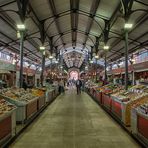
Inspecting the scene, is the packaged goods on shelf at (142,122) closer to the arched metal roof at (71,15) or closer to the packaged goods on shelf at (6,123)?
the packaged goods on shelf at (6,123)

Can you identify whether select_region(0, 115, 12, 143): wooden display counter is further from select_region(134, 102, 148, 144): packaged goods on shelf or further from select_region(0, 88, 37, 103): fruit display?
select_region(134, 102, 148, 144): packaged goods on shelf

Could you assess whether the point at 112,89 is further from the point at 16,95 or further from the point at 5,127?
the point at 5,127

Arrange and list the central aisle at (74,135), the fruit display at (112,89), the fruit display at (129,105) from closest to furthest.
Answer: the central aisle at (74,135) → the fruit display at (129,105) → the fruit display at (112,89)

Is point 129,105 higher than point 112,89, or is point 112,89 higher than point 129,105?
point 112,89

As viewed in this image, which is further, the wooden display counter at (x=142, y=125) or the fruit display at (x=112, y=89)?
the fruit display at (x=112, y=89)

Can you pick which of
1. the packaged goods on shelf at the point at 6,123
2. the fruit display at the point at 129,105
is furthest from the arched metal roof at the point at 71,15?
the packaged goods on shelf at the point at 6,123

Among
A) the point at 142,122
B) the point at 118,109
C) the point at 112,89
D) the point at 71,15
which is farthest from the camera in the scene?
the point at 71,15

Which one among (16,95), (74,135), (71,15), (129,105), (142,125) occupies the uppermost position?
(71,15)

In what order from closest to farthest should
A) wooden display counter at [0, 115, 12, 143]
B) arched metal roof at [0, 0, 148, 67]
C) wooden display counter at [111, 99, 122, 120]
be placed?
1. wooden display counter at [0, 115, 12, 143]
2. wooden display counter at [111, 99, 122, 120]
3. arched metal roof at [0, 0, 148, 67]

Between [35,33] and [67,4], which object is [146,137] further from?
[35,33]

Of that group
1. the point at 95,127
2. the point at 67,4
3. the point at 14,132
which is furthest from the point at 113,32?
the point at 14,132

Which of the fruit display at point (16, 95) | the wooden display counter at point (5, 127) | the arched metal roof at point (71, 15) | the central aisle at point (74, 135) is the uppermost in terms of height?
the arched metal roof at point (71, 15)

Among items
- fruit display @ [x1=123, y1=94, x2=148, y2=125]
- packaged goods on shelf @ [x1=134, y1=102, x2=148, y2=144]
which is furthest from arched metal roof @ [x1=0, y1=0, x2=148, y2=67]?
packaged goods on shelf @ [x1=134, y1=102, x2=148, y2=144]

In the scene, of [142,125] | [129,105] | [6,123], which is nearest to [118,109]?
[129,105]
